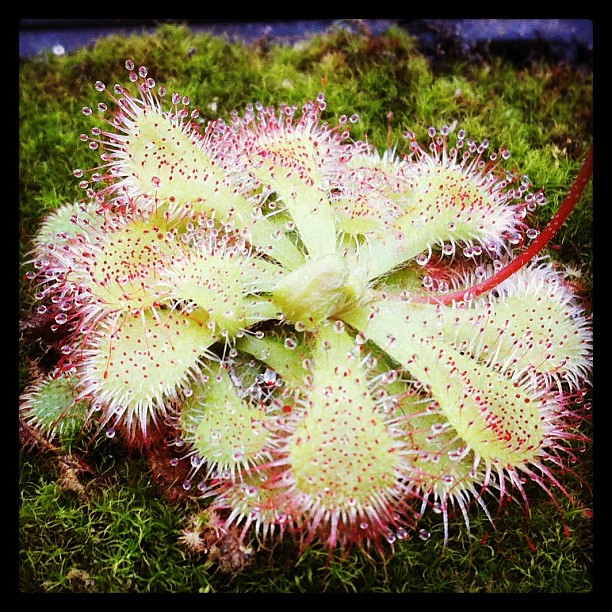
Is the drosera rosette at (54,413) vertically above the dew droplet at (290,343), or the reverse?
the dew droplet at (290,343)

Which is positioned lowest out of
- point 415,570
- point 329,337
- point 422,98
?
point 415,570

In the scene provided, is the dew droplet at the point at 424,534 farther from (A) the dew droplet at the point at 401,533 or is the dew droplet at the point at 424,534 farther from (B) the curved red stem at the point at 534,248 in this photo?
(B) the curved red stem at the point at 534,248

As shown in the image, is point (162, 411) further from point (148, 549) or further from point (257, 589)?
point (257, 589)

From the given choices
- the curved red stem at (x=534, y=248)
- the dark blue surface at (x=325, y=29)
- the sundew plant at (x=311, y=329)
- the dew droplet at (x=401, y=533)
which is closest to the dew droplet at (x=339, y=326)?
the sundew plant at (x=311, y=329)

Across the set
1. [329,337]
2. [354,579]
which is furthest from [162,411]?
[354,579]

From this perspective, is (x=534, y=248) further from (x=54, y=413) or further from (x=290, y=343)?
(x=54, y=413)

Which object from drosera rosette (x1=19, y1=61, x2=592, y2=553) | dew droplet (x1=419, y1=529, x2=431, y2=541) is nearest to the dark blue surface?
drosera rosette (x1=19, y1=61, x2=592, y2=553)
